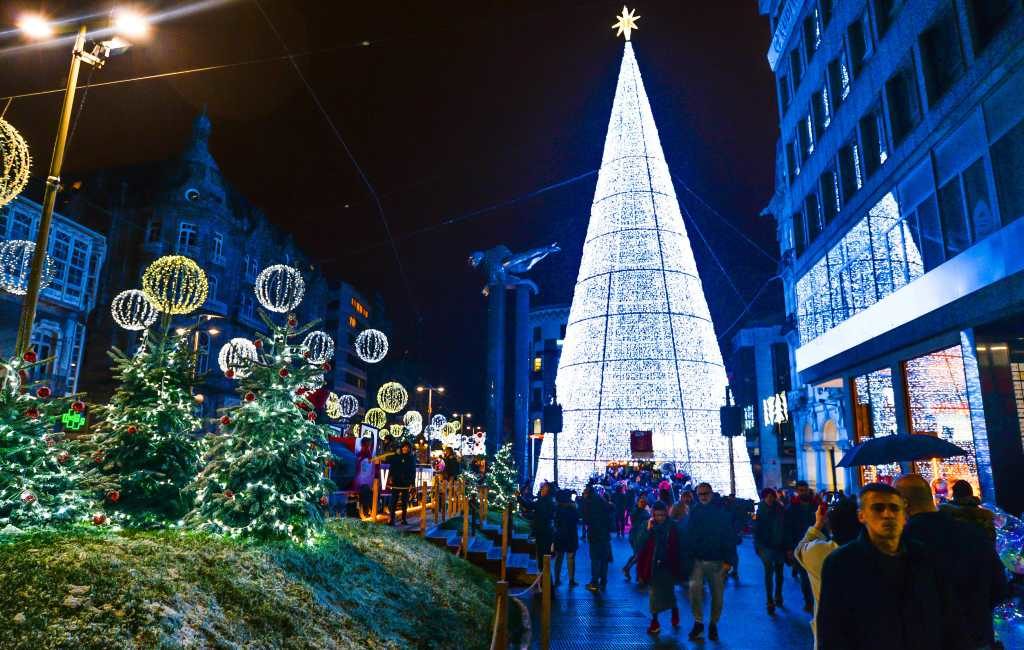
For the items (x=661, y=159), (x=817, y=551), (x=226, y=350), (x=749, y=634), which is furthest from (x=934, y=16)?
(x=226, y=350)

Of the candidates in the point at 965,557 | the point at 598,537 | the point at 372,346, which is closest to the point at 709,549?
the point at 598,537

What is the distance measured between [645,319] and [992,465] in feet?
42.0

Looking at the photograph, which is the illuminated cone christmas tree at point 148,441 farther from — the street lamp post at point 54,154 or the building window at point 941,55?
the building window at point 941,55

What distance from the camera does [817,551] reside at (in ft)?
14.2

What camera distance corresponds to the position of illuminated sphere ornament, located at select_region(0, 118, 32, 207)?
833 cm

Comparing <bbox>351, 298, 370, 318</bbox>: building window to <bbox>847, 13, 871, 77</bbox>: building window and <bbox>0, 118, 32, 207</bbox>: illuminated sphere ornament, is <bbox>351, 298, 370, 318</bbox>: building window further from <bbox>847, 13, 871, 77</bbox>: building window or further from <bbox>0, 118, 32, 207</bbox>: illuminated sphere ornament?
<bbox>0, 118, 32, 207</bbox>: illuminated sphere ornament

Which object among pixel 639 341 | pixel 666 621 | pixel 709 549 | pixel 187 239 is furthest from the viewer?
pixel 187 239

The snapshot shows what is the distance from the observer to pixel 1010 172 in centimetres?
1152

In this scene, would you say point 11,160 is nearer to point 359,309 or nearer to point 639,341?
point 639,341

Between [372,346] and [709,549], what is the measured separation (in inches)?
599

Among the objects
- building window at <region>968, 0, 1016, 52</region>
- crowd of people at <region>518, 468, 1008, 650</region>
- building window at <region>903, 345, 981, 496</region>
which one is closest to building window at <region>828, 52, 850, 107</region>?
building window at <region>968, 0, 1016, 52</region>

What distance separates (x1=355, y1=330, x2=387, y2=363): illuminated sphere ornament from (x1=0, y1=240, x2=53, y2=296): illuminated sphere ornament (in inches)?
380

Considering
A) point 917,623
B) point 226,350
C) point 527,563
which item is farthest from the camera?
point 226,350

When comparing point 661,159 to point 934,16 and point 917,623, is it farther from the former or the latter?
point 917,623
